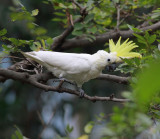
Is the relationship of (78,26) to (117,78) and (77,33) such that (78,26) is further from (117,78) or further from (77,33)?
(117,78)

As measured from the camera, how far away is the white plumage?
5.62 feet

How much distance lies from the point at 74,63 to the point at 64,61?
0.23 feet

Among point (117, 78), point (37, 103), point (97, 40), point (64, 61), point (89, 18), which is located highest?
point (89, 18)

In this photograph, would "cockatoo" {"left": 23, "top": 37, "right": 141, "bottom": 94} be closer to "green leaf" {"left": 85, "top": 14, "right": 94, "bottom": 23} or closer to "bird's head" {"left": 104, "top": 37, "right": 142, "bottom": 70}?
"bird's head" {"left": 104, "top": 37, "right": 142, "bottom": 70}

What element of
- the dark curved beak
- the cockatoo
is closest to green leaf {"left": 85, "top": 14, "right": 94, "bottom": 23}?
the cockatoo

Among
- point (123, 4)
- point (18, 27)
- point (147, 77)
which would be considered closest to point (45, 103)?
point (18, 27)

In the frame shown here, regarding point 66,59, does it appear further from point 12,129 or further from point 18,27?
point 12,129

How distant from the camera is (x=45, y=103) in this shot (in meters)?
3.67

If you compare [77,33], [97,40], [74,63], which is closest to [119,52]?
[74,63]

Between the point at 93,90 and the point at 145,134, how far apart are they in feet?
9.85

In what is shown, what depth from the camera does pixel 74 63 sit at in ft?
5.73

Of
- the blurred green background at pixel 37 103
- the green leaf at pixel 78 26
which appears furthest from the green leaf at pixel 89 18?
the blurred green background at pixel 37 103

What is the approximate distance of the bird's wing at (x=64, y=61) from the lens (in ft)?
5.59

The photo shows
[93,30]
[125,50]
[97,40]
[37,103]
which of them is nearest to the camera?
[125,50]
